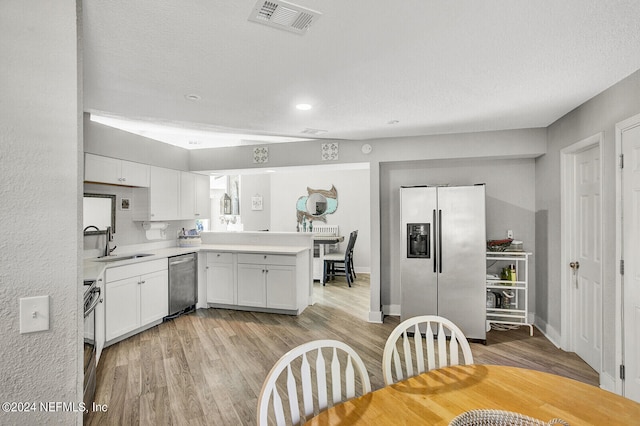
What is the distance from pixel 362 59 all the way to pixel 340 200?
5847mm

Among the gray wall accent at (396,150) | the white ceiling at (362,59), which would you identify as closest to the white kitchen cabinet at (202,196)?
the gray wall accent at (396,150)

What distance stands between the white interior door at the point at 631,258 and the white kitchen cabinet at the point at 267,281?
3227 millimetres

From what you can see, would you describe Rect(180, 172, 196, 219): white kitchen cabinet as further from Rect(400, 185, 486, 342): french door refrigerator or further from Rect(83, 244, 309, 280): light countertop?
Rect(400, 185, 486, 342): french door refrigerator

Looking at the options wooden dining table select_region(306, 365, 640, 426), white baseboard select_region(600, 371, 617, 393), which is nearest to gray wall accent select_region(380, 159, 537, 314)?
white baseboard select_region(600, 371, 617, 393)

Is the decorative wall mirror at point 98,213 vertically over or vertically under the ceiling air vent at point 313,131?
under

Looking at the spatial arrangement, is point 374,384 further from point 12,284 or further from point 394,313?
point 12,284

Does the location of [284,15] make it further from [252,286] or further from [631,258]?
[252,286]

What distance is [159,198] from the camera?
4.46 metres

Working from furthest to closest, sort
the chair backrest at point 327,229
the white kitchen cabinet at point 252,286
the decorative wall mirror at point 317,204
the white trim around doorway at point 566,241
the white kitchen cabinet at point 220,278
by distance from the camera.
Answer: the decorative wall mirror at point 317,204 → the chair backrest at point 327,229 → the white kitchen cabinet at point 220,278 → the white kitchen cabinet at point 252,286 → the white trim around doorway at point 566,241

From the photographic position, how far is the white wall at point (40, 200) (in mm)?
1071

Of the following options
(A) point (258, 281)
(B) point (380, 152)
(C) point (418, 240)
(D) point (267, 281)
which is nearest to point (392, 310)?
(C) point (418, 240)

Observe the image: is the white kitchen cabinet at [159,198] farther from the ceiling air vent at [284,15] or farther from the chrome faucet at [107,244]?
the ceiling air vent at [284,15]

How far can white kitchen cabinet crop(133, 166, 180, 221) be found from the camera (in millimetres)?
4316

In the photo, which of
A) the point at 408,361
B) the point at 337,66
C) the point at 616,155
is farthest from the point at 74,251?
the point at 616,155
